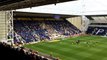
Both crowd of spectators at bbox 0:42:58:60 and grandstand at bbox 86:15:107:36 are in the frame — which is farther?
grandstand at bbox 86:15:107:36

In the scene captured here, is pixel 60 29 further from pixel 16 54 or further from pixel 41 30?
pixel 16 54

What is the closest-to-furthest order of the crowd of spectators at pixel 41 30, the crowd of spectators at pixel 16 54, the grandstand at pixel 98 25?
the crowd of spectators at pixel 16 54
the crowd of spectators at pixel 41 30
the grandstand at pixel 98 25

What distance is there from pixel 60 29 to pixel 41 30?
7506mm

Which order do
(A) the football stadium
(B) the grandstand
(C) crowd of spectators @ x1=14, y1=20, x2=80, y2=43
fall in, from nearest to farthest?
1. (A) the football stadium
2. (C) crowd of spectators @ x1=14, y1=20, x2=80, y2=43
3. (B) the grandstand

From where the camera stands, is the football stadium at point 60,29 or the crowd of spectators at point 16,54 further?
the football stadium at point 60,29

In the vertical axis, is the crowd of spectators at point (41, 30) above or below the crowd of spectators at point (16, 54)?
below

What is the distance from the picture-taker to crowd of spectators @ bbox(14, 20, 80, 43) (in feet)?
149

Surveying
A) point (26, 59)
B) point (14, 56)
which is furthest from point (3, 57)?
point (26, 59)

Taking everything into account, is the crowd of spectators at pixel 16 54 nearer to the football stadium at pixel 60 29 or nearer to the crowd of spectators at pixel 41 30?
the football stadium at pixel 60 29

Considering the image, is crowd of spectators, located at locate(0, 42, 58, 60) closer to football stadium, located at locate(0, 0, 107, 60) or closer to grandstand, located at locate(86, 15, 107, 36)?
football stadium, located at locate(0, 0, 107, 60)

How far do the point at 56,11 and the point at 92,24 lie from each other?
63.1 ft

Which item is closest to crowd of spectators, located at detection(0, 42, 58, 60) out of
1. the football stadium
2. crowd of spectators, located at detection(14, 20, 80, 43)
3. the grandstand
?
the football stadium

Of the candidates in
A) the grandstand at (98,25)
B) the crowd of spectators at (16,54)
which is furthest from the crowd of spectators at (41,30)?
the crowd of spectators at (16,54)

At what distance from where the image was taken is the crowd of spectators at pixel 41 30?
45506 millimetres
